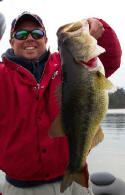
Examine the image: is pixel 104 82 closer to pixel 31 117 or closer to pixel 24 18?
pixel 31 117

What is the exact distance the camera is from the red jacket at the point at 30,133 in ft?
11.7

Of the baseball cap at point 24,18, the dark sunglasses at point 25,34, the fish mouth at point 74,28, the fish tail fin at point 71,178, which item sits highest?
the fish mouth at point 74,28

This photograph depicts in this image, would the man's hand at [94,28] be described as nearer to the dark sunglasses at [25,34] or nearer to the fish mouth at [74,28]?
the fish mouth at [74,28]

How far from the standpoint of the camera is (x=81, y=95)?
8.98 ft

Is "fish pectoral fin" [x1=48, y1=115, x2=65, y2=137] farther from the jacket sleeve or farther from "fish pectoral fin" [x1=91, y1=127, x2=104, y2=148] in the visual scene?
the jacket sleeve

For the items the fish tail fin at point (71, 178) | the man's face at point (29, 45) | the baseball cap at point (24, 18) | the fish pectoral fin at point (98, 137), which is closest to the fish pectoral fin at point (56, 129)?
the fish pectoral fin at point (98, 137)

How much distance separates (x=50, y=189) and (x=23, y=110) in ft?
3.22

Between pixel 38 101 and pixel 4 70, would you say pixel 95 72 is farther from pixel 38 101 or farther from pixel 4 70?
pixel 4 70

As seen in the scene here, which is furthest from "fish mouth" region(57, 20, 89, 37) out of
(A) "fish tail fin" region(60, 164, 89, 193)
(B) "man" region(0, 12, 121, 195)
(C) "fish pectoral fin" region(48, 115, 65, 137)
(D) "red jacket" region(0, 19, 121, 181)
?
(A) "fish tail fin" region(60, 164, 89, 193)

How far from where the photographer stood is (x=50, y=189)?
12.1 ft

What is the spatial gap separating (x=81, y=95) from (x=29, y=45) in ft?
4.53

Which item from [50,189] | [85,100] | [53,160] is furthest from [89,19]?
[50,189]

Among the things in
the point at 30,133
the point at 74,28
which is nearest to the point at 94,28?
the point at 74,28

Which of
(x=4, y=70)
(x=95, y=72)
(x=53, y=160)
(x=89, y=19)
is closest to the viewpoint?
(x=95, y=72)
